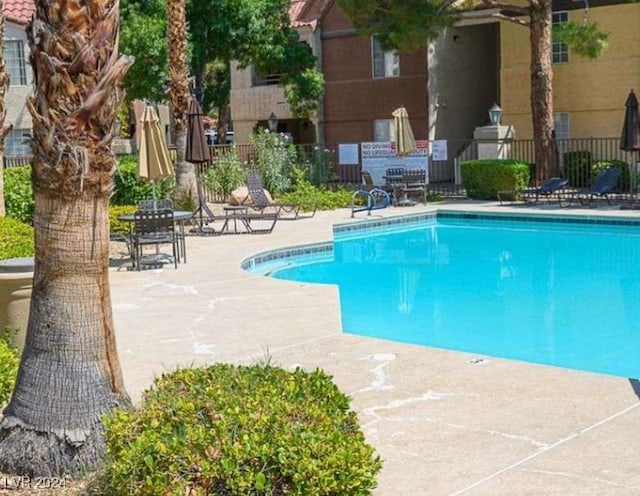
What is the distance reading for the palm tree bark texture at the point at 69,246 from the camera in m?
5.51

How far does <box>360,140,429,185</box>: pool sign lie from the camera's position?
1160 inches

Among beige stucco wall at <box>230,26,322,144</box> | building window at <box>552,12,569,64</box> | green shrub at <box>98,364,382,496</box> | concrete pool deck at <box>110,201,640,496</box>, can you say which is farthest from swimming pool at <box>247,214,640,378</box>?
beige stucco wall at <box>230,26,322,144</box>

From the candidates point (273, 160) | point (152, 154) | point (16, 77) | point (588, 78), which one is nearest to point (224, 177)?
point (273, 160)

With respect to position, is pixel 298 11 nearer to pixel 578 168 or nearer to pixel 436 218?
pixel 578 168

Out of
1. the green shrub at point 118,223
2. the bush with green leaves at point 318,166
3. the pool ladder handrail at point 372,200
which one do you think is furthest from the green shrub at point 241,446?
the bush with green leaves at point 318,166

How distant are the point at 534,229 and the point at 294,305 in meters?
11.6

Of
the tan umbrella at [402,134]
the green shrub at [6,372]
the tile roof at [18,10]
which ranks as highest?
the tile roof at [18,10]

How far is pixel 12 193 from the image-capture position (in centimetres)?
2064

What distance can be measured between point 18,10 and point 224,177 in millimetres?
15660

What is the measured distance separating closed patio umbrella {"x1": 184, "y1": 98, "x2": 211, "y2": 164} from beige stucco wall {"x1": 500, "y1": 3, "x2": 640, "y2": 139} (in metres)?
12.8

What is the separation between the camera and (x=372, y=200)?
78.7 ft

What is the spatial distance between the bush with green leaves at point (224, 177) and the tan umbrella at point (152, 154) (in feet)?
26.8

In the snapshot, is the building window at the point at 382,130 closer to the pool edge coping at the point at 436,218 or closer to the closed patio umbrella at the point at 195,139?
the pool edge coping at the point at 436,218

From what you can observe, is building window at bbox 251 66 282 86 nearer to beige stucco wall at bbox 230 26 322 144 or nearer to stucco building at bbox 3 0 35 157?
beige stucco wall at bbox 230 26 322 144
